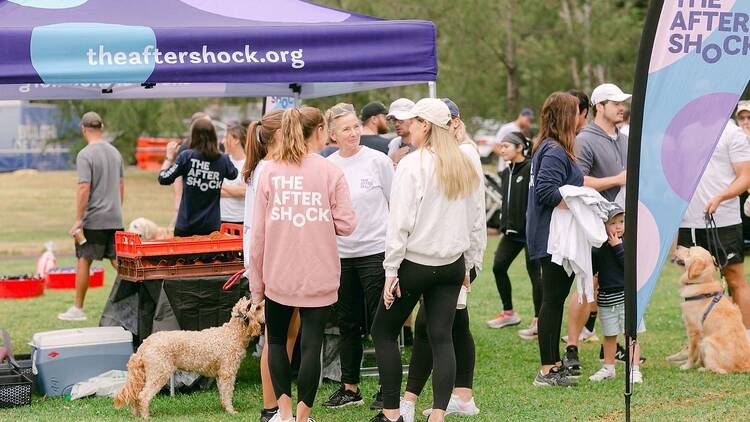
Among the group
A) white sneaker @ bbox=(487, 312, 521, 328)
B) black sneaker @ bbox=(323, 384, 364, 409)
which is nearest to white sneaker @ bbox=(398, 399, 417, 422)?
black sneaker @ bbox=(323, 384, 364, 409)

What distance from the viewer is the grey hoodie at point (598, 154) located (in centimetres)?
645

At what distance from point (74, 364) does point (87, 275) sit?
2.99m

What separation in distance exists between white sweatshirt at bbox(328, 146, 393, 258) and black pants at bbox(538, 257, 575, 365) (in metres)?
1.15

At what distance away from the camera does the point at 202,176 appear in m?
7.33

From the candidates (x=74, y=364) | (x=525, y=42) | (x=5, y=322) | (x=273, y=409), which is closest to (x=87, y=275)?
(x=5, y=322)

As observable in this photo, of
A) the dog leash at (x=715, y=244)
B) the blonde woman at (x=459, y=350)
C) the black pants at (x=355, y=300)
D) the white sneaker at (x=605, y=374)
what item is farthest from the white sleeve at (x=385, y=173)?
the dog leash at (x=715, y=244)

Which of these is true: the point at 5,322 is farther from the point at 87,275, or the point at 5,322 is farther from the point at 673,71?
the point at 673,71

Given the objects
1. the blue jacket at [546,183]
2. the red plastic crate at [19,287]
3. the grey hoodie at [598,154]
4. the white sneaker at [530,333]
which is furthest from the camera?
the red plastic crate at [19,287]

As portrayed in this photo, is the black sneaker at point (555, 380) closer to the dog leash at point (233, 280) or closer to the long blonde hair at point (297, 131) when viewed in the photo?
the dog leash at point (233, 280)

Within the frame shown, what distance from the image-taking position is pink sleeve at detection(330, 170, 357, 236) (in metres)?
5.03

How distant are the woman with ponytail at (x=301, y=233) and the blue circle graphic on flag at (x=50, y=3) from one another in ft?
6.23

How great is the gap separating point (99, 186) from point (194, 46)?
3.62 metres

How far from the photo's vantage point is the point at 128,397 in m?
5.60

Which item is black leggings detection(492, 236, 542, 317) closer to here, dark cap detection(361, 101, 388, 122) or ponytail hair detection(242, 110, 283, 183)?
dark cap detection(361, 101, 388, 122)
